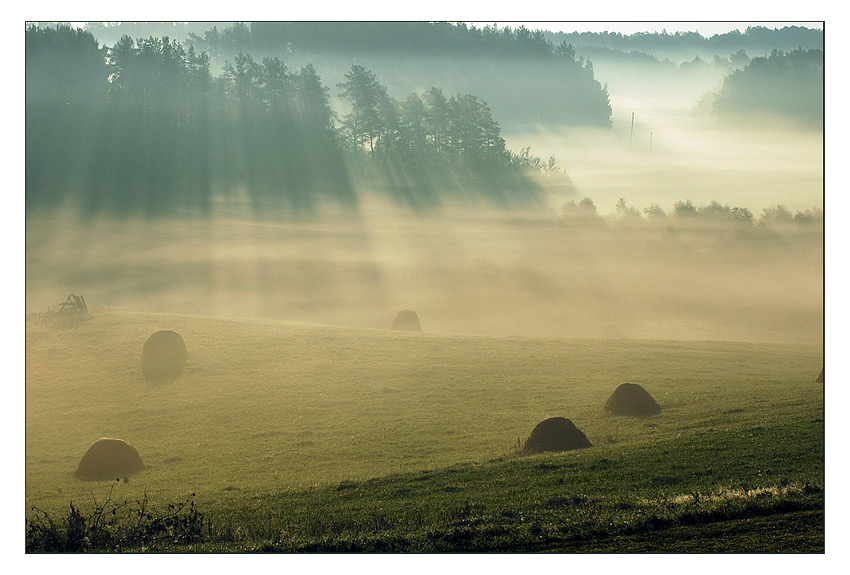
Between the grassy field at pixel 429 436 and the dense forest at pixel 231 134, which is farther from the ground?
the dense forest at pixel 231 134

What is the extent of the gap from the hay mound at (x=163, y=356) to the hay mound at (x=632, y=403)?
1265 inches

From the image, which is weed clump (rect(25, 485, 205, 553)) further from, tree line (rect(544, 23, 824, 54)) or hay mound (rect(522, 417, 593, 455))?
tree line (rect(544, 23, 824, 54))

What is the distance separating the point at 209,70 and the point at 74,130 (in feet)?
71.0

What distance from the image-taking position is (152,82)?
104 metres

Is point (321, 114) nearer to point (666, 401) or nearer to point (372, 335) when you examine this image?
point (372, 335)

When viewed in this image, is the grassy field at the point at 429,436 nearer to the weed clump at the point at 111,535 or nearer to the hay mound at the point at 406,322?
the weed clump at the point at 111,535

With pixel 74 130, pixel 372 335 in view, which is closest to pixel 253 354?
pixel 372 335

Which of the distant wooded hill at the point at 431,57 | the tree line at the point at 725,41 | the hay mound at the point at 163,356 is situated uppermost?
the distant wooded hill at the point at 431,57

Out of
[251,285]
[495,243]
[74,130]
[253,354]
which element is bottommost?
[253,354]

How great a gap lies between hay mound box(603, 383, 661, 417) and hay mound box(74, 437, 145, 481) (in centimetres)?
2720

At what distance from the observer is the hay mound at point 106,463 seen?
119 feet

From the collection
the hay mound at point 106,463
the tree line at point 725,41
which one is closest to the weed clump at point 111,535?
the hay mound at point 106,463

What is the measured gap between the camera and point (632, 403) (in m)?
42.0

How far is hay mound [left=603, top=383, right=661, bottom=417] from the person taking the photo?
4188 centimetres
